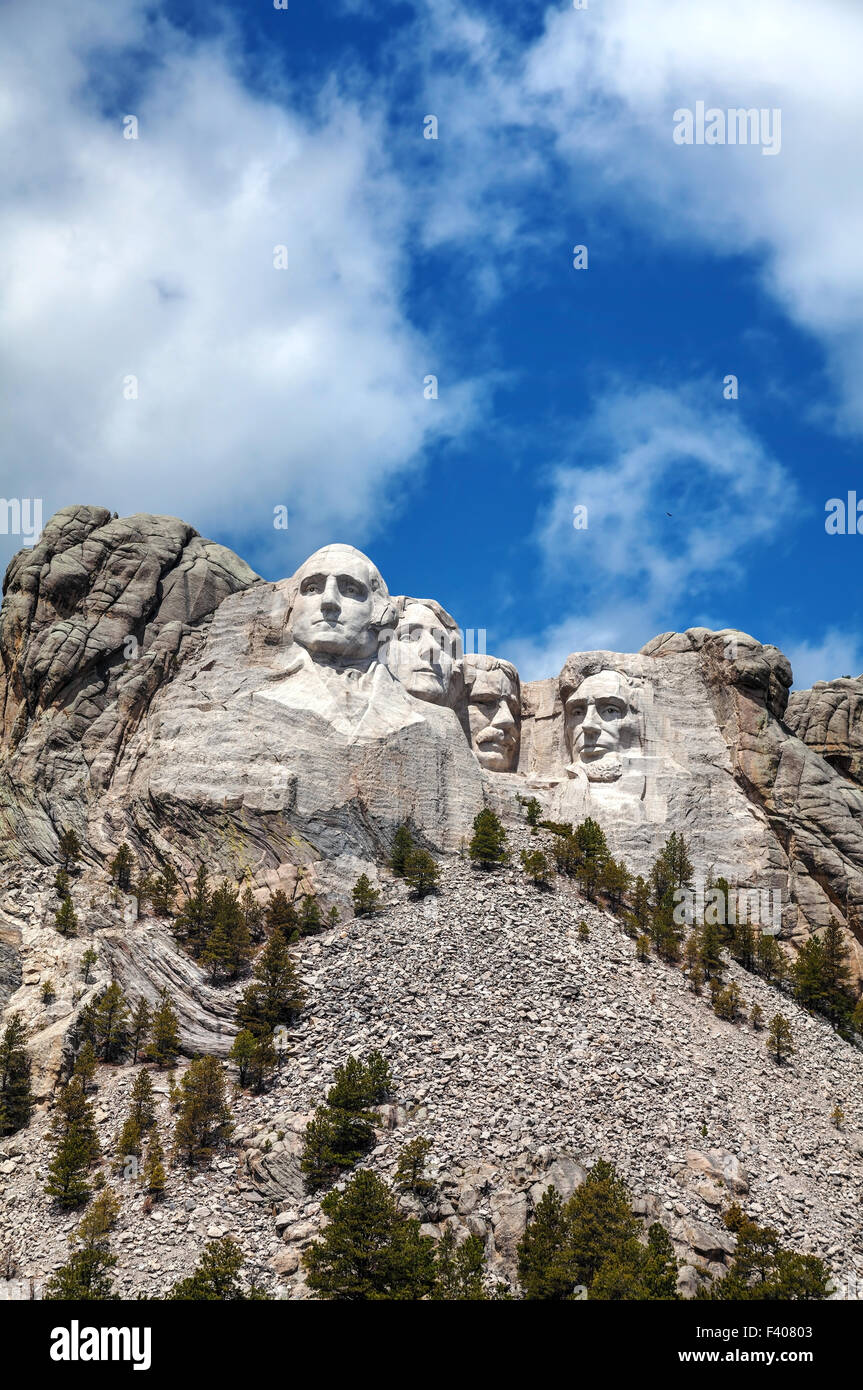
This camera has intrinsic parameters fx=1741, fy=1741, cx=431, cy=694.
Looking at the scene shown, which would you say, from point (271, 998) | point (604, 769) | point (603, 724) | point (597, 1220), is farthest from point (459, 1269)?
point (603, 724)

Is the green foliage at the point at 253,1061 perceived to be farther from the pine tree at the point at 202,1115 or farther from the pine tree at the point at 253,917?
the pine tree at the point at 253,917

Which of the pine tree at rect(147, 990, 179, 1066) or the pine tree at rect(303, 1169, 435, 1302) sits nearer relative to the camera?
the pine tree at rect(303, 1169, 435, 1302)

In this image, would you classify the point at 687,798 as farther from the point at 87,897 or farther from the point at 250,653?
the point at 87,897

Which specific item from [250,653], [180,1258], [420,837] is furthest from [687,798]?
[180,1258]

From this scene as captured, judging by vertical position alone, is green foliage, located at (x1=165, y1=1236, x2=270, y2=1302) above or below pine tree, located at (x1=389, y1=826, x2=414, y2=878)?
below

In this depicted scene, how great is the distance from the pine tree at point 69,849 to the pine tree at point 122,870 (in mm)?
857

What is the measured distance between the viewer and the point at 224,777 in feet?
125

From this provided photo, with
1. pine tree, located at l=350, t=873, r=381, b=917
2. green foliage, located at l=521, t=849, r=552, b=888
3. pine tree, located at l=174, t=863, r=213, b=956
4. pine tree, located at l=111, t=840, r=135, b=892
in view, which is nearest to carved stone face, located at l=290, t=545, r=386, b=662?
green foliage, located at l=521, t=849, r=552, b=888

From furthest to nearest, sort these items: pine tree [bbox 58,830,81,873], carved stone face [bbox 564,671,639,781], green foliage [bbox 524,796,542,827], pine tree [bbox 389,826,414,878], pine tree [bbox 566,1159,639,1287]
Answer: carved stone face [bbox 564,671,639,781], green foliage [bbox 524,796,542,827], pine tree [bbox 389,826,414,878], pine tree [bbox 58,830,81,873], pine tree [bbox 566,1159,639,1287]

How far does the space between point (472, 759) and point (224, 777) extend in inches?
251

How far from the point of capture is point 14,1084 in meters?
31.6

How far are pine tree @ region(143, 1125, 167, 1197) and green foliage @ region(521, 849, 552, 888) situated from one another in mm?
11322

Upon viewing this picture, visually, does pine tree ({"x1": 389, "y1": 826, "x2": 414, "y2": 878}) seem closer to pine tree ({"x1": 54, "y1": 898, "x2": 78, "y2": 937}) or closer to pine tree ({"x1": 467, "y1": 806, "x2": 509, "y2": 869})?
pine tree ({"x1": 467, "y1": 806, "x2": 509, "y2": 869})

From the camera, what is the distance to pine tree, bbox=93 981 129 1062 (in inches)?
1292
